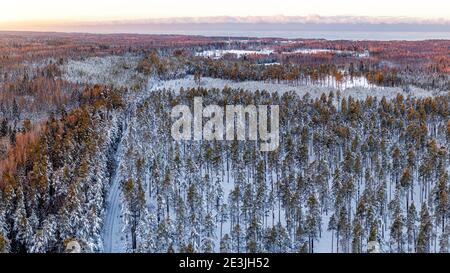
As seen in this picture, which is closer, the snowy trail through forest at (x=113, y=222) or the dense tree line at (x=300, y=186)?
the dense tree line at (x=300, y=186)

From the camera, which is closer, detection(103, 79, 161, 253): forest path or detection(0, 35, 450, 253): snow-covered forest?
detection(0, 35, 450, 253): snow-covered forest

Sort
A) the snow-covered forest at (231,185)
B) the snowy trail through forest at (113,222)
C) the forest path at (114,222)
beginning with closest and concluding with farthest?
1. the snow-covered forest at (231,185)
2. the forest path at (114,222)
3. the snowy trail through forest at (113,222)

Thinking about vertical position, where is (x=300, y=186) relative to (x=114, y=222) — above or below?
above

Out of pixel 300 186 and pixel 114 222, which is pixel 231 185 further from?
pixel 114 222

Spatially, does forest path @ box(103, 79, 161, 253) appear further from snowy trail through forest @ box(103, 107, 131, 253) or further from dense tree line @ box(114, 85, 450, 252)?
dense tree line @ box(114, 85, 450, 252)

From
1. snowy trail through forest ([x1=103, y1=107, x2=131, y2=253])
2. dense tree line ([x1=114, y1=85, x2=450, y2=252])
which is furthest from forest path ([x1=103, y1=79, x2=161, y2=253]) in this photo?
dense tree line ([x1=114, y1=85, x2=450, y2=252])

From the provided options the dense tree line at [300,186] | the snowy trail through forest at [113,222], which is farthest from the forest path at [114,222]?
the dense tree line at [300,186]

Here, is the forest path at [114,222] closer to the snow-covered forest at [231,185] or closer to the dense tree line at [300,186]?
the snow-covered forest at [231,185]

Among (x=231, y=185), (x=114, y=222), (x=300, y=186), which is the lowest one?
(x=114, y=222)

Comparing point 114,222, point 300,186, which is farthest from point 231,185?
point 114,222

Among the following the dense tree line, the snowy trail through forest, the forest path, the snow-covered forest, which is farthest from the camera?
the snowy trail through forest
